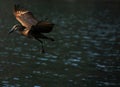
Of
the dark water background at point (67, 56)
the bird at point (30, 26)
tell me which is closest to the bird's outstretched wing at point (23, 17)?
the bird at point (30, 26)

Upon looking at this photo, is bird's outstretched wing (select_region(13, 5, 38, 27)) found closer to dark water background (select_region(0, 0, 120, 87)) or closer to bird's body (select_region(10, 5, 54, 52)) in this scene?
bird's body (select_region(10, 5, 54, 52))

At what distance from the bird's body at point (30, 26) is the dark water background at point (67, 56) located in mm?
5501

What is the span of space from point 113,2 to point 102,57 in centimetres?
5519

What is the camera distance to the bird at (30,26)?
16.4m

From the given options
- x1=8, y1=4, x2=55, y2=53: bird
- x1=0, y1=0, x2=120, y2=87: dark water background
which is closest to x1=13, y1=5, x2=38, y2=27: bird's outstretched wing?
x1=8, y1=4, x2=55, y2=53: bird

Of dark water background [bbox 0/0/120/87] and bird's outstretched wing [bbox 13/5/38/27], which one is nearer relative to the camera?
A: bird's outstretched wing [bbox 13/5/38/27]

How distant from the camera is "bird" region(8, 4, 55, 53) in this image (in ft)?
53.7

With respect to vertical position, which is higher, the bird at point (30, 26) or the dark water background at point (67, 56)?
the bird at point (30, 26)

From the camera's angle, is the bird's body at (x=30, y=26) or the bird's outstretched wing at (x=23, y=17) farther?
the bird's outstretched wing at (x=23, y=17)

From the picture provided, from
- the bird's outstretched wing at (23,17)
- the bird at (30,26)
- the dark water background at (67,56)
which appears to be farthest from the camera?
the dark water background at (67,56)

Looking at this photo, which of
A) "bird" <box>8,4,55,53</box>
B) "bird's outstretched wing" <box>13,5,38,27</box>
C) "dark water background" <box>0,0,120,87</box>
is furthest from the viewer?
"dark water background" <box>0,0,120,87</box>

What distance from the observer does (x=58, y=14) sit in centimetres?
6412

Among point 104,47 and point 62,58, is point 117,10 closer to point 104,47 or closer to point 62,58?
point 104,47

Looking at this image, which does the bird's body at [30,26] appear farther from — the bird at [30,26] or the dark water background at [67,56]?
the dark water background at [67,56]
